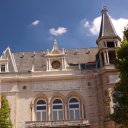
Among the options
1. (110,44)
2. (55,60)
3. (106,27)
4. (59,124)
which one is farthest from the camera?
(106,27)

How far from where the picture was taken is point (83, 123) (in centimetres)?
4041

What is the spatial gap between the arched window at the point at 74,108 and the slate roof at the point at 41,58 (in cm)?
646

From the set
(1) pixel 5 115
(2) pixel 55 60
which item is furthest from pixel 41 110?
(2) pixel 55 60

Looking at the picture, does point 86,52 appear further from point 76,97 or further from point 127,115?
point 127,115

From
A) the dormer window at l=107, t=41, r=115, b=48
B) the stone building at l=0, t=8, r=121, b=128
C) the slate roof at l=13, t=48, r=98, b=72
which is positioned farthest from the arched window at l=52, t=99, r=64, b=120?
the dormer window at l=107, t=41, r=115, b=48

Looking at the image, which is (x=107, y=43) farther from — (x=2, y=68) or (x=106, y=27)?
(x=2, y=68)

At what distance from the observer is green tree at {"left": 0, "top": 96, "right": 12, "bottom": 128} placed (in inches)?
1581

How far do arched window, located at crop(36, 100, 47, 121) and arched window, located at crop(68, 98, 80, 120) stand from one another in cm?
349

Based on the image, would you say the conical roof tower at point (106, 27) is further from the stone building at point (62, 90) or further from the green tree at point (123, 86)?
the green tree at point (123, 86)

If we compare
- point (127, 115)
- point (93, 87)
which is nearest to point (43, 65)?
point (93, 87)

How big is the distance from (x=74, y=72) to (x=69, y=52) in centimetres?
714

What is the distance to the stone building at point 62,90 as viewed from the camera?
41.4m

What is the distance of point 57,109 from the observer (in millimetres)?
42812

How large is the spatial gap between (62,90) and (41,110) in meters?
4.02
